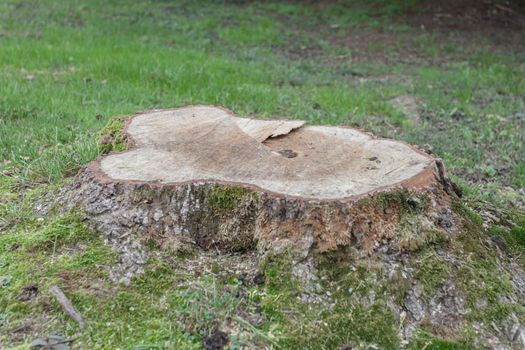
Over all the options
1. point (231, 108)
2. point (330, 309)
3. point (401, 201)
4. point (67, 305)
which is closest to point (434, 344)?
point (330, 309)

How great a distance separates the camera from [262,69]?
29.4 ft

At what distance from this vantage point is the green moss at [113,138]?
160 inches

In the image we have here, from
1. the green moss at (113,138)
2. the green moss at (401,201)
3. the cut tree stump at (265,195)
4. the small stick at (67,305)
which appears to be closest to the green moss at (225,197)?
the cut tree stump at (265,195)

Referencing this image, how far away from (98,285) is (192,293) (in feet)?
1.59

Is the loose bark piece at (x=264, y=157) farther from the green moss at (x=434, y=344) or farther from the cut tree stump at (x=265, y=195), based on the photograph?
the green moss at (x=434, y=344)

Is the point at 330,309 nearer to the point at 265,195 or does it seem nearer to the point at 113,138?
the point at 265,195

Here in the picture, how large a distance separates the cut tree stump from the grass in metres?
0.11

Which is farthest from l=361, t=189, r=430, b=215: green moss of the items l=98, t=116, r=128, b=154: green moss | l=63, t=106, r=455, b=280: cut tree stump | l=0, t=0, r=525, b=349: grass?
l=98, t=116, r=128, b=154: green moss

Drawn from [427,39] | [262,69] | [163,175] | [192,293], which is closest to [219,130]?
[163,175]

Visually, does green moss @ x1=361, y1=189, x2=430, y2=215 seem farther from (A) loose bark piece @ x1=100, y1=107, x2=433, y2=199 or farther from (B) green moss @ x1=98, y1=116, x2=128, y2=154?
(B) green moss @ x1=98, y1=116, x2=128, y2=154

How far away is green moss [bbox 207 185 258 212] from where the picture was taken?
Result: 323 centimetres

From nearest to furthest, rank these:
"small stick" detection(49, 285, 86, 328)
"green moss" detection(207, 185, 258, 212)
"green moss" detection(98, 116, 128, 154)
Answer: "small stick" detection(49, 285, 86, 328) < "green moss" detection(207, 185, 258, 212) < "green moss" detection(98, 116, 128, 154)

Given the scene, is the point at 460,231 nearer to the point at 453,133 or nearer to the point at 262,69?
the point at 453,133

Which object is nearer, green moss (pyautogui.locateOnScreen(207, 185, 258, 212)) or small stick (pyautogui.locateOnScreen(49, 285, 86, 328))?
small stick (pyautogui.locateOnScreen(49, 285, 86, 328))
